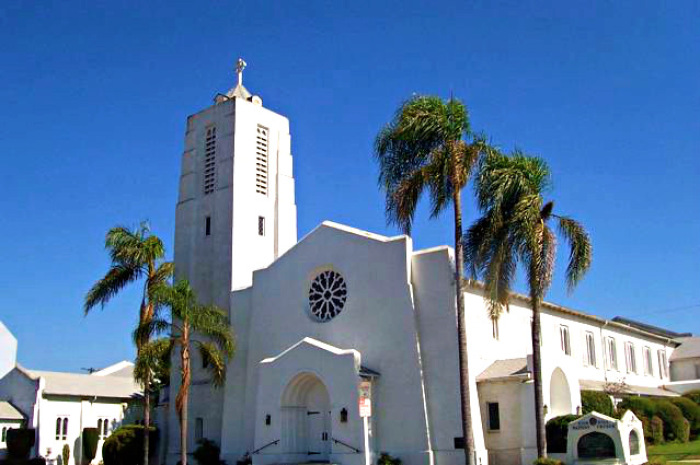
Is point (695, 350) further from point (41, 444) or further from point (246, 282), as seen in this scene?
point (41, 444)

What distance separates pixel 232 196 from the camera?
40.9 meters

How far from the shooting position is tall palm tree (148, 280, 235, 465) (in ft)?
107

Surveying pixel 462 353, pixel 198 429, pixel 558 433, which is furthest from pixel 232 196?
pixel 558 433

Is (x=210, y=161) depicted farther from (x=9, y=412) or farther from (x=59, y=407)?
(x=9, y=412)

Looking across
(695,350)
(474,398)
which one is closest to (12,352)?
(474,398)

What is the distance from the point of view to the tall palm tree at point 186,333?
3266 centimetres

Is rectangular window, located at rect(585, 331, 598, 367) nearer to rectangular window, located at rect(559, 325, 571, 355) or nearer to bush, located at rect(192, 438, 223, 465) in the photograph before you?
rectangular window, located at rect(559, 325, 571, 355)

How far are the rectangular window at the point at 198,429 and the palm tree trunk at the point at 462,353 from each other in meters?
18.2

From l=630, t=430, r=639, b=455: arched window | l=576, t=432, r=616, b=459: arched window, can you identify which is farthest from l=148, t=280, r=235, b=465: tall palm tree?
l=630, t=430, r=639, b=455: arched window

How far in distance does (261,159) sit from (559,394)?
839 inches

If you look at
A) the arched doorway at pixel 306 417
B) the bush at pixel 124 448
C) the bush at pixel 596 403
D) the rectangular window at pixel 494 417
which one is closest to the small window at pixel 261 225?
the arched doorway at pixel 306 417

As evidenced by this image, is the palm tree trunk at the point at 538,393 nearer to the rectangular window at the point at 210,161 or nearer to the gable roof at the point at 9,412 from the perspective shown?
the rectangular window at the point at 210,161

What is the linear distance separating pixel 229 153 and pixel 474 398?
2001 cm

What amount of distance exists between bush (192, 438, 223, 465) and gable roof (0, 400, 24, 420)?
33.7 ft
